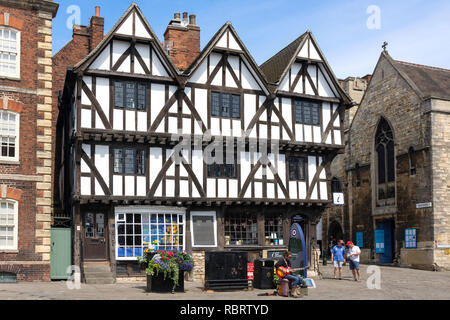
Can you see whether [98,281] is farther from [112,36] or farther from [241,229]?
[112,36]

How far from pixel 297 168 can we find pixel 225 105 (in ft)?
14.7

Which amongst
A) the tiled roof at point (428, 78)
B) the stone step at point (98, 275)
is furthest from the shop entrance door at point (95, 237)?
the tiled roof at point (428, 78)

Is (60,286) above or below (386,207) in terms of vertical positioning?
below

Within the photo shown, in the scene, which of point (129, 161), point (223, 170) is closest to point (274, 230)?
point (223, 170)

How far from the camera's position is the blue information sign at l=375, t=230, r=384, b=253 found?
33125 mm

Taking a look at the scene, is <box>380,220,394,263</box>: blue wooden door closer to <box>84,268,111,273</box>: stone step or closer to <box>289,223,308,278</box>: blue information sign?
<box>289,223,308,278</box>: blue information sign

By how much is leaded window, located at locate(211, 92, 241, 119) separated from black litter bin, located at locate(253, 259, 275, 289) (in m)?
8.00

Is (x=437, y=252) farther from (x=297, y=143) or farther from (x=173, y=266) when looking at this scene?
(x=173, y=266)

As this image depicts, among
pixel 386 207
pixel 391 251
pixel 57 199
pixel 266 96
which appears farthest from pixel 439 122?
pixel 57 199

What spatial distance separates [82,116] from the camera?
21.5 m

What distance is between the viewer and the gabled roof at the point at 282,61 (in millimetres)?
25312

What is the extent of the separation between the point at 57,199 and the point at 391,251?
61.3 ft

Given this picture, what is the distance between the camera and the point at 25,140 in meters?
20.0

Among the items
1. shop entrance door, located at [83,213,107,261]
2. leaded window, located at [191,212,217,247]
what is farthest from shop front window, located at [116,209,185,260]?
shop entrance door, located at [83,213,107,261]
